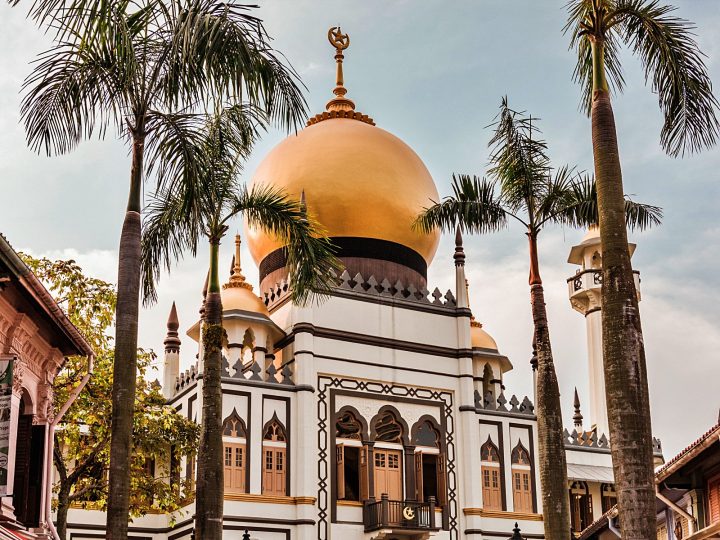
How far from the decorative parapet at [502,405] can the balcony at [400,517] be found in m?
4.16

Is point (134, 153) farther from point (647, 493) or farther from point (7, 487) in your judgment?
point (647, 493)

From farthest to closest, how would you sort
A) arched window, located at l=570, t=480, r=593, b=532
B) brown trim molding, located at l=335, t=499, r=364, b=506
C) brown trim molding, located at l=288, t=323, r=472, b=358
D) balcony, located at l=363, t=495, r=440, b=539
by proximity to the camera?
arched window, located at l=570, t=480, r=593, b=532, brown trim molding, located at l=288, t=323, r=472, b=358, brown trim molding, located at l=335, t=499, r=364, b=506, balcony, located at l=363, t=495, r=440, b=539

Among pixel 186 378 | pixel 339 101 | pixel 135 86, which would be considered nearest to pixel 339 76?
pixel 339 101

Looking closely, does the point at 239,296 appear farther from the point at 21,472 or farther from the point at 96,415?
the point at 21,472

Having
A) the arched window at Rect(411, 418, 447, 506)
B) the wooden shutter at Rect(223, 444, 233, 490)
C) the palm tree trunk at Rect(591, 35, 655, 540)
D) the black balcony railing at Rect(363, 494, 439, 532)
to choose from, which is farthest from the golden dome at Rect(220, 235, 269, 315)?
the palm tree trunk at Rect(591, 35, 655, 540)

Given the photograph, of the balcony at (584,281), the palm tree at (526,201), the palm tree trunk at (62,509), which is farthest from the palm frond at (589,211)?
the balcony at (584,281)

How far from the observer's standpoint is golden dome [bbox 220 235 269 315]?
112 ft

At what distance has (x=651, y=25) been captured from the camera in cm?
1584

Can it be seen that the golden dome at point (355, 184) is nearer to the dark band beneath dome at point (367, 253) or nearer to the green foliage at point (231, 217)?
the dark band beneath dome at point (367, 253)

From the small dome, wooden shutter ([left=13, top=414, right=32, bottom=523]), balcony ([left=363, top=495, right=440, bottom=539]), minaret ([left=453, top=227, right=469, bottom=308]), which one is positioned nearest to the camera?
wooden shutter ([left=13, top=414, right=32, bottom=523])

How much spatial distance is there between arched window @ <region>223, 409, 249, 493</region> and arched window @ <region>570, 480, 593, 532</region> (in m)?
12.6

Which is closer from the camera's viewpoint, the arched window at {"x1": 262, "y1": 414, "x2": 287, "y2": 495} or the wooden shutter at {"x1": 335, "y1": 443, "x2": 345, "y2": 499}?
the arched window at {"x1": 262, "y1": 414, "x2": 287, "y2": 495}

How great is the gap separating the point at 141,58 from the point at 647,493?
29.0ft

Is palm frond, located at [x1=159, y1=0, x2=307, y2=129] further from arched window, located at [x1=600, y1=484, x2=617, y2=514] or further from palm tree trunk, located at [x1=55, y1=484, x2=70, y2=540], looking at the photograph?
arched window, located at [x1=600, y1=484, x2=617, y2=514]
